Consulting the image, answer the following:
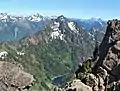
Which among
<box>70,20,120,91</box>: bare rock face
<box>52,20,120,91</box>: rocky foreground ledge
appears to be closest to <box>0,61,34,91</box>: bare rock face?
<box>52,20,120,91</box>: rocky foreground ledge

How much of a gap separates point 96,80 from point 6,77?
53.4 ft

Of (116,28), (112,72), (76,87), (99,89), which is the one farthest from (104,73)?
(116,28)

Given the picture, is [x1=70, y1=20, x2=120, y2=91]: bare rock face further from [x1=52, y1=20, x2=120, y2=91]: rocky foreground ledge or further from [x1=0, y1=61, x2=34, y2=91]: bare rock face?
[x1=0, y1=61, x2=34, y2=91]: bare rock face

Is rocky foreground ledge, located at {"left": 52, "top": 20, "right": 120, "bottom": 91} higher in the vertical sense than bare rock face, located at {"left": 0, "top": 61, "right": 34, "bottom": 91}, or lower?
lower

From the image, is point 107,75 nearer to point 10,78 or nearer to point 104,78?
point 104,78

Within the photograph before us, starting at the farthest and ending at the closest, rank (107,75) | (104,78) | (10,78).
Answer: (107,75), (104,78), (10,78)

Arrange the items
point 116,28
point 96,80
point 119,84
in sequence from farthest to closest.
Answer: point 116,28 → point 96,80 → point 119,84

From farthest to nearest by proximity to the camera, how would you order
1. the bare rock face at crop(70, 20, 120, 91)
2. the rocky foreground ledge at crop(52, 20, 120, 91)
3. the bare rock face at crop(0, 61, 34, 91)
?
the bare rock face at crop(70, 20, 120, 91) → the rocky foreground ledge at crop(52, 20, 120, 91) → the bare rock face at crop(0, 61, 34, 91)

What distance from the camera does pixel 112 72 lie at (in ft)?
161

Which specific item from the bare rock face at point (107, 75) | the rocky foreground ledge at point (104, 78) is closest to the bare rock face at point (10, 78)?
the rocky foreground ledge at point (104, 78)

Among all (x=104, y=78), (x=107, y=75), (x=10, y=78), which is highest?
(x=10, y=78)

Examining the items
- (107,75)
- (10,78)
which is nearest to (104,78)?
(107,75)

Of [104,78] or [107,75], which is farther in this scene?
[107,75]

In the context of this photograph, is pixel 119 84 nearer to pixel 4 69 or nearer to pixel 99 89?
pixel 99 89
